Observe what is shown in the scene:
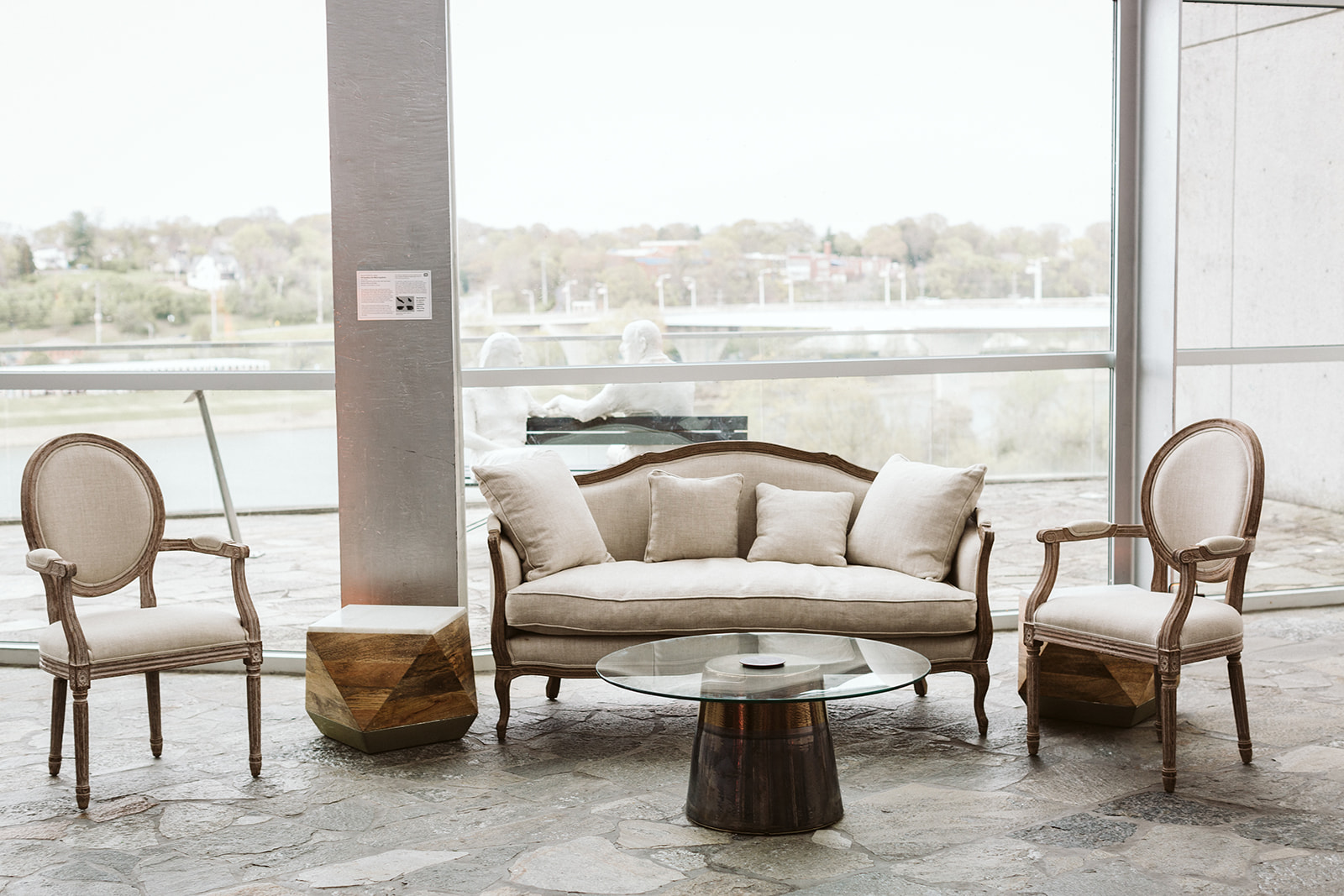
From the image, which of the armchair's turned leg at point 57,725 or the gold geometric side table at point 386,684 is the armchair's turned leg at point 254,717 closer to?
the gold geometric side table at point 386,684

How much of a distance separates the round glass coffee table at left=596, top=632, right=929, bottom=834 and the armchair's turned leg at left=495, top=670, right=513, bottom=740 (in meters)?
0.82

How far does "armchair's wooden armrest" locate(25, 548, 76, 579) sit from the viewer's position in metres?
3.63

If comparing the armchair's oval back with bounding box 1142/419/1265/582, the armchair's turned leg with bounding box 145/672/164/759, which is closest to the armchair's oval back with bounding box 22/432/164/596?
the armchair's turned leg with bounding box 145/672/164/759

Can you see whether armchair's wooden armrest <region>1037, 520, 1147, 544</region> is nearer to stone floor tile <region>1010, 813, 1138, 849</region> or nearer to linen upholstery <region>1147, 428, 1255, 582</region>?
linen upholstery <region>1147, 428, 1255, 582</region>

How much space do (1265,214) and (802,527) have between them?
295cm

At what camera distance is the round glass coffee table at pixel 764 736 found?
3.28m

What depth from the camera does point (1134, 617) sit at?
3756 mm

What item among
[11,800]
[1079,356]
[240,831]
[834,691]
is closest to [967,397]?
[1079,356]

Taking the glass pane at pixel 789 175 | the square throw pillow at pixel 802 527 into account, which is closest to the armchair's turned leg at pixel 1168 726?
the square throw pillow at pixel 802 527

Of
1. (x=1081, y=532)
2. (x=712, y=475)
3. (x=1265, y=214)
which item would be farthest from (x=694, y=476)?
(x=1265, y=214)

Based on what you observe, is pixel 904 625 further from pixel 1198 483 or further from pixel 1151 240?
pixel 1151 240

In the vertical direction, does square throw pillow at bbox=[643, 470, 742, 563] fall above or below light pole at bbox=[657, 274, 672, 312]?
below

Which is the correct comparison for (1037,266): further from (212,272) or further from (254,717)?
(254,717)

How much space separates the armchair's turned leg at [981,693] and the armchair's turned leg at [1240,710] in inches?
30.5
